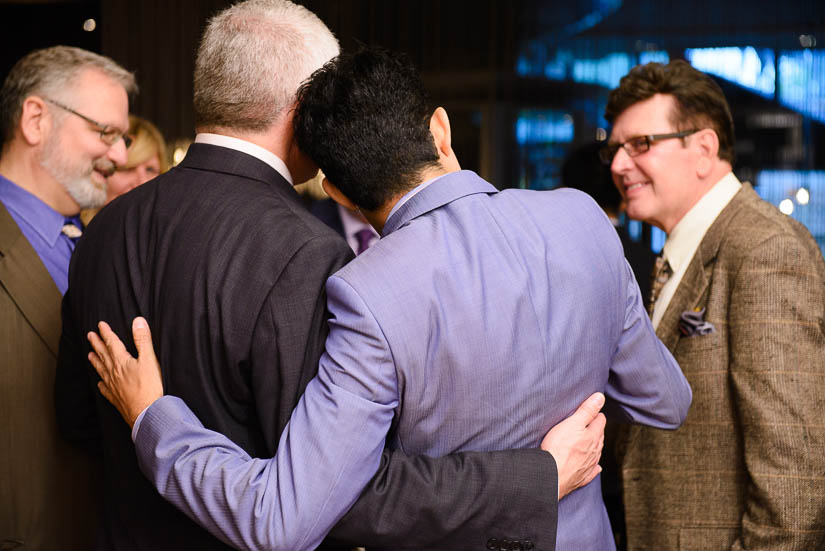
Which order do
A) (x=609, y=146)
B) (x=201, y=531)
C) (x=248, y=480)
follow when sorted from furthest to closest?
(x=609, y=146), (x=201, y=531), (x=248, y=480)

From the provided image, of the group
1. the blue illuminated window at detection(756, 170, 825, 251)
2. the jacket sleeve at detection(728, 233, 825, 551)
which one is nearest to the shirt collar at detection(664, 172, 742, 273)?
the jacket sleeve at detection(728, 233, 825, 551)

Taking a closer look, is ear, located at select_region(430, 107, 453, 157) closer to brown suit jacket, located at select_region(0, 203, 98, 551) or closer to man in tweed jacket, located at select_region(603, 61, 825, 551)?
man in tweed jacket, located at select_region(603, 61, 825, 551)

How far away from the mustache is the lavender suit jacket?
4.28 feet

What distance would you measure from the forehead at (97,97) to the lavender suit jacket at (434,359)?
52.6 inches

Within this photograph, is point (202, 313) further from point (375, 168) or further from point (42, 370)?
point (42, 370)

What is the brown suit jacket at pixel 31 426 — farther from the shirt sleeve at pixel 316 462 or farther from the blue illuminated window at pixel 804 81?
the blue illuminated window at pixel 804 81

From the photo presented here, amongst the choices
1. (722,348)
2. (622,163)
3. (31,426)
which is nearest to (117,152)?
(31,426)

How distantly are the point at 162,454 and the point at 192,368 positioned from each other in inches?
6.3

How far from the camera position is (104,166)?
93.0 inches

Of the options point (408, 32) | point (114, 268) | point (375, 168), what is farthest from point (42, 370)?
point (408, 32)

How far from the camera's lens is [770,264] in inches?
71.8

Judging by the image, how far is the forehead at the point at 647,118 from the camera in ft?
7.63

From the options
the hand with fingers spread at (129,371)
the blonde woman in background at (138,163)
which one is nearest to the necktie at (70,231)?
the hand with fingers spread at (129,371)

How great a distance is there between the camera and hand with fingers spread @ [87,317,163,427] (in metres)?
1.31
